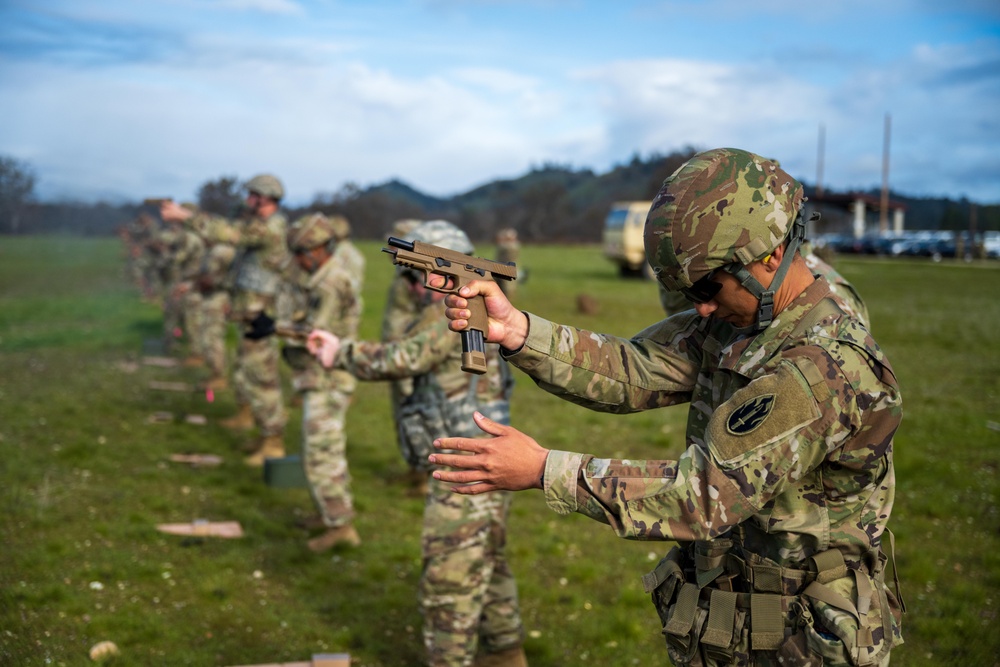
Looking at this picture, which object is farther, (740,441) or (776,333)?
(776,333)

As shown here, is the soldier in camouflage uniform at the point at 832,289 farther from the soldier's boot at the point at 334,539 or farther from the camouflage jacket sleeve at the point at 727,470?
the soldier's boot at the point at 334,539

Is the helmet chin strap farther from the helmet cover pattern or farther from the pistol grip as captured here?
the pistol grip

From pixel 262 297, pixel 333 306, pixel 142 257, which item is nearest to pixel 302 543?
pixel 333 306

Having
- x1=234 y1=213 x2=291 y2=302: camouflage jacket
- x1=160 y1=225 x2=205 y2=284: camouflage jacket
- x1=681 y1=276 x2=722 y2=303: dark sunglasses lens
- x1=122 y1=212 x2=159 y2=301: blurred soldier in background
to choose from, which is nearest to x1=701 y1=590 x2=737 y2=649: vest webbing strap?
x1=681 y1=276 x2=722 y2=303: dark sunglasses lens

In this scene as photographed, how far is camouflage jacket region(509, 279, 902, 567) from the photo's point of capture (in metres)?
2.50

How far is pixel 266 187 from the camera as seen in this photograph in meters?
10.1

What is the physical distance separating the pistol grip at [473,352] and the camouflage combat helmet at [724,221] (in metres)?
0.68

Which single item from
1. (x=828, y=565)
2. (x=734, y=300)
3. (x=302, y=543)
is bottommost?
(x=302, y=543)

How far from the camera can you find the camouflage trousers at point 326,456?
24.9 ft

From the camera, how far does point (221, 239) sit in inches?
501

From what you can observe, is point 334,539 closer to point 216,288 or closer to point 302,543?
point 302,543

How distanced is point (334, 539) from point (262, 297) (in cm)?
420

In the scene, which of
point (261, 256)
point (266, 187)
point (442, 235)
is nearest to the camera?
point (442, 235)

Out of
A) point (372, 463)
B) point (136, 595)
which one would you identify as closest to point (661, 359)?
point (136, 595)
